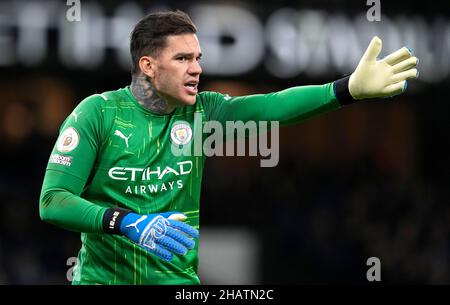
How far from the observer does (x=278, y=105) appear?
4.84 m

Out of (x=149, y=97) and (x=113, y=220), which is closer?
(x=113, y=220)

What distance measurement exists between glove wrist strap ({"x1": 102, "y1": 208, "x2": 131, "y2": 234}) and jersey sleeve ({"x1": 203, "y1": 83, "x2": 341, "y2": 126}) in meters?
0.89

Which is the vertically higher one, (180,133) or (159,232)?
(180,133)

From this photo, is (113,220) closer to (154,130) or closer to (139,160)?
(139,160)

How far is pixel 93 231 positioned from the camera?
173 inches

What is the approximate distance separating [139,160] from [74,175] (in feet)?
1.34

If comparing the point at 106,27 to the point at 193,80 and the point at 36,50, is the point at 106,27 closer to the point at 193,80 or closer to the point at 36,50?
the point at 36,50

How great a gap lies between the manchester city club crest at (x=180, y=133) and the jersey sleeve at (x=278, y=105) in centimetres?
16

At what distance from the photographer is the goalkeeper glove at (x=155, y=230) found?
431 centimetres

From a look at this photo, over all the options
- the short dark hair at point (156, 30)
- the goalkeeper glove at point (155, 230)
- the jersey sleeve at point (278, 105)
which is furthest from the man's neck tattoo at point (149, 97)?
the goalkeeper glove at point (155, 230)

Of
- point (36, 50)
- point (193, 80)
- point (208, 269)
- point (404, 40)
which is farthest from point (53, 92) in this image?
point (193, 80)

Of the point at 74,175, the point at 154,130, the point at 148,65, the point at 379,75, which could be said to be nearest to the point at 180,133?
the point at 154,130

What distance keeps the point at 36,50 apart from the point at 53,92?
3.67 meters

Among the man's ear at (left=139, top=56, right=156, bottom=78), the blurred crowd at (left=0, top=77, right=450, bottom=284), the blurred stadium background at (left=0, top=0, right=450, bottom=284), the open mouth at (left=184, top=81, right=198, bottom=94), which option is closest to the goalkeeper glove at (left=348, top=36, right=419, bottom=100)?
the open mouth at (left=184, top=81, right=198, bottom=94)
